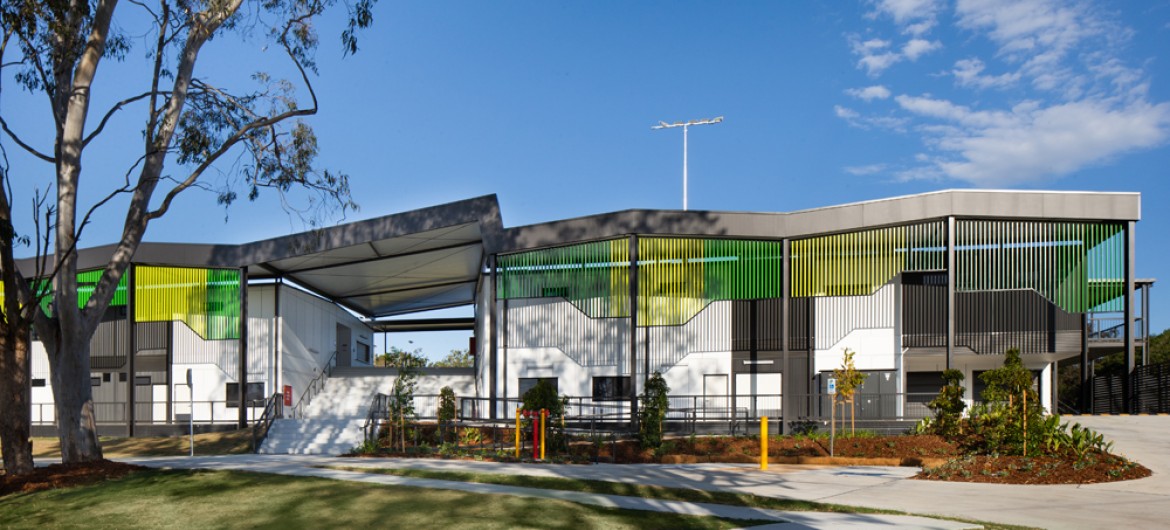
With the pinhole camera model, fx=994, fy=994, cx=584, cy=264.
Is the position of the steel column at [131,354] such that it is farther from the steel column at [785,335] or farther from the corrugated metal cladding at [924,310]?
the corrugated metal cladding at [924,310]

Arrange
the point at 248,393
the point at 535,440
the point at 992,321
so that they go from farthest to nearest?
the point at 248,393, the point at 992,321, the point at 535,440

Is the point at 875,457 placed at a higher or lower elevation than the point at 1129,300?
lower

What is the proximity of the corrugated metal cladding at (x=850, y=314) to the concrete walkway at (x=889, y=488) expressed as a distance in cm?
793

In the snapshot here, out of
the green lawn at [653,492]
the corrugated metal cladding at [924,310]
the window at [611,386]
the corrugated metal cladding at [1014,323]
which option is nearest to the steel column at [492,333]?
the window at [611,386]

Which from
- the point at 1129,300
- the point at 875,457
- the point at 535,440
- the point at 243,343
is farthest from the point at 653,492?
the point at 243,343

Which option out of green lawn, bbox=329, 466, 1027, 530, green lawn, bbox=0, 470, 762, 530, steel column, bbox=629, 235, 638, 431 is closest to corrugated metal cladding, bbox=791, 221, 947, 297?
steel column, bbox=629, 235, 638, 431

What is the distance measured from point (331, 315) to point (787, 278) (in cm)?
2152

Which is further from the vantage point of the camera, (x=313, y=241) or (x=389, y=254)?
(x=389, y=254)

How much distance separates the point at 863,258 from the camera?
28.6 m

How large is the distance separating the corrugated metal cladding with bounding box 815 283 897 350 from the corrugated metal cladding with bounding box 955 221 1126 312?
7.37 feet

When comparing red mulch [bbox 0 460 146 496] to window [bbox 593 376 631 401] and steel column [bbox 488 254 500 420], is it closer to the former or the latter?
steel column [bbox 488 254 500 420]

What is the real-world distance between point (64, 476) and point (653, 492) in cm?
1037

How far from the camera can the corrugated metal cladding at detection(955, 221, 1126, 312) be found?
27656 mm

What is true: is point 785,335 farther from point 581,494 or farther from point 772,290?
point 581,494
